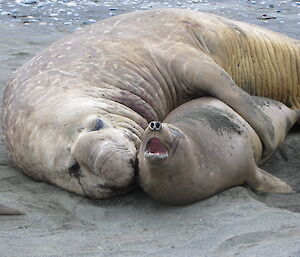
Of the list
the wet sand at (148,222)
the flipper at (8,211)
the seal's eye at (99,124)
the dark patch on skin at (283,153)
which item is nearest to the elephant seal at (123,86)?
the seal's eye at (99,124)

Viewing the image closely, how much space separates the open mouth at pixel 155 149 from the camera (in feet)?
11.1

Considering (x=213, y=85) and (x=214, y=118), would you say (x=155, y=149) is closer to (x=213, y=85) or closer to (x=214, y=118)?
(x=214, y=118)

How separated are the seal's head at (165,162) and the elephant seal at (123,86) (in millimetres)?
151

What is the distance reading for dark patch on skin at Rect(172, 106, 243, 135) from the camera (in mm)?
4073

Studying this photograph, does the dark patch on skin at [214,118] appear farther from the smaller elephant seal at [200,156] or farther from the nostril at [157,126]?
the nostril at [157,126]

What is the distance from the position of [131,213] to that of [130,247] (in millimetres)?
533

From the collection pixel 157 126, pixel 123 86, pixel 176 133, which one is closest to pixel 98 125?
pixel 176 133

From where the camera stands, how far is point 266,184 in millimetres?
4113

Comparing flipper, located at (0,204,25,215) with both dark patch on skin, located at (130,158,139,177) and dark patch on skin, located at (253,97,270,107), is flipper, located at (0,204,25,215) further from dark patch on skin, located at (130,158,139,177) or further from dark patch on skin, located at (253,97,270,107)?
dark patch on skin, located at (253,97,270,107)

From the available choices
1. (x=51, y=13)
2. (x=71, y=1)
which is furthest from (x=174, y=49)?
(x=71, y=1)

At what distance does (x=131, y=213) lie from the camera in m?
3.79

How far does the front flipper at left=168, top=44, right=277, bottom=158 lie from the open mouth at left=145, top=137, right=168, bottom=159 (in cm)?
120

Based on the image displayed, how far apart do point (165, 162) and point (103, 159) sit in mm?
369

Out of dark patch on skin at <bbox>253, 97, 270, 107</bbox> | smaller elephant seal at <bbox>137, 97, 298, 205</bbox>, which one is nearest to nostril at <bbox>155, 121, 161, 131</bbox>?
smaller elephant seal at <bbox>137, 97, 298, 205</bbox>
